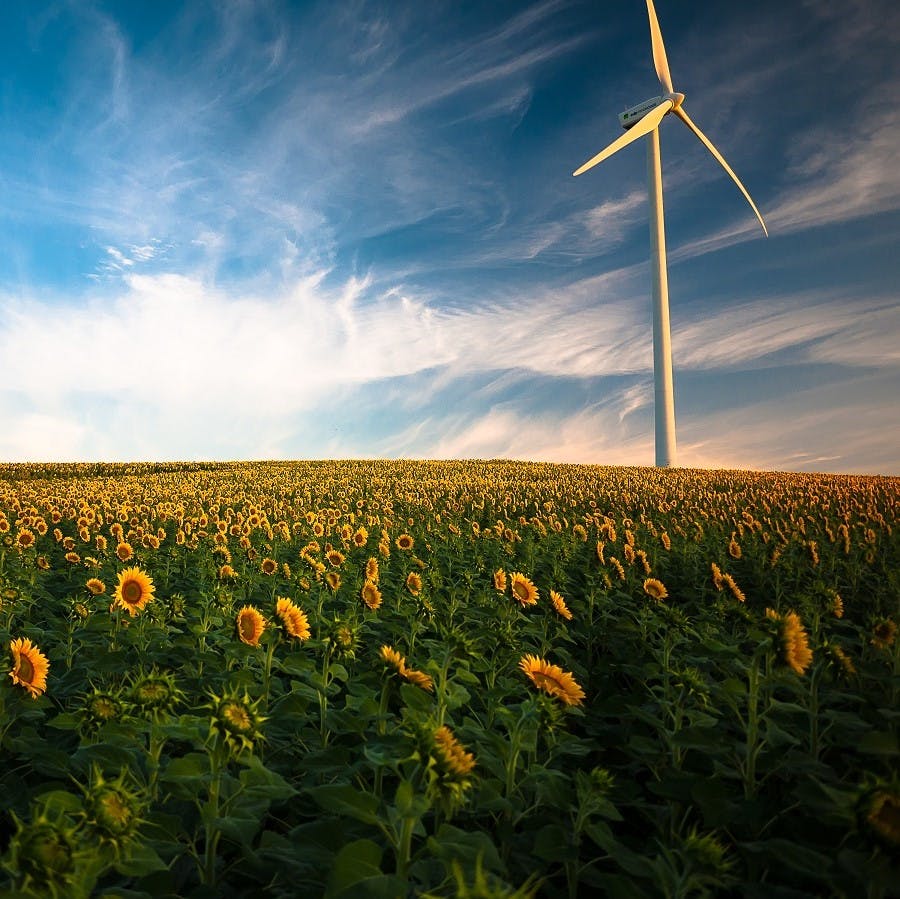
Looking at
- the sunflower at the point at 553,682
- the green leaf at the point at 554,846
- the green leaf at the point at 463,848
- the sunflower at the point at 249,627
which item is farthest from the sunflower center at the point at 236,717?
the sunflower at the point at 249,627

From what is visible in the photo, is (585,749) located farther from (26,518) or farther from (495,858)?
(26,518)

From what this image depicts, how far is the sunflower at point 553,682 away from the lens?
345 cm

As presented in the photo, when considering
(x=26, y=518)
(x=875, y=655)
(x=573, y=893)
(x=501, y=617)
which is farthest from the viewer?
(x=26, y=518)

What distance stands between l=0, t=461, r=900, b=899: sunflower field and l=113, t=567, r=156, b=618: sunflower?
2 centimetres

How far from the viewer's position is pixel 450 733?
2.33 meters

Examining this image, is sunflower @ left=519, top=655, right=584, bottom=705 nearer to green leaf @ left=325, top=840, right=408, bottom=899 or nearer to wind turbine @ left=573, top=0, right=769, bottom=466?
green leaf @ left=325, top=840, right=408, bottom=899

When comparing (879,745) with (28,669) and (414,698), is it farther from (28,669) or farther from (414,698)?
(28,669)

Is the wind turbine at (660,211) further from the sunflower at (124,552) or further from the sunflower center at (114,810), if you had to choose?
the sunflower center at (114,810)

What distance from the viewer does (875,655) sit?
4.98 m

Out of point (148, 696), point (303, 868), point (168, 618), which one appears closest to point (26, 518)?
point (168, 618)

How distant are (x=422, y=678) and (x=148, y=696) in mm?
1365

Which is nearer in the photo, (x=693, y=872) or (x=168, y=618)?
(x=693, y=872)

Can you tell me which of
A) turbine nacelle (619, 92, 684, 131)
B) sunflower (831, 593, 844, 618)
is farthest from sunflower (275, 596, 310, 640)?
Answer: turbine nacelle (619, 92, 684, 131)

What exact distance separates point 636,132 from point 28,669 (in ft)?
148
